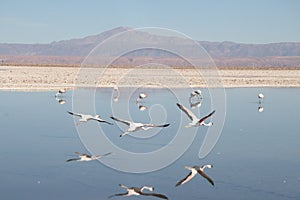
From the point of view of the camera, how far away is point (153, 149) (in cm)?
1326

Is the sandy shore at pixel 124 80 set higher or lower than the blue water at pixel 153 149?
higher

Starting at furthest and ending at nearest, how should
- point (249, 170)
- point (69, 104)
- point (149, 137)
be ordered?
point (69, 104) → point (149, 137) → point (249, 170)

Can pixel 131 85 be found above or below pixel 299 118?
above

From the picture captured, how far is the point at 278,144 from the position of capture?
541 inches

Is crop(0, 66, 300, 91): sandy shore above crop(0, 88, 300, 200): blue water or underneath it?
above

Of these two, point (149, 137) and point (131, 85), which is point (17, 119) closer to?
point (149, 137)

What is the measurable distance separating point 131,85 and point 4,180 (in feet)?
85.8

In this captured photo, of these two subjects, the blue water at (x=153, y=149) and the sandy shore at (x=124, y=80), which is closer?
the blue water at (x=153, y=149)

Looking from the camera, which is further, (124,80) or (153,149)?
(124,80)

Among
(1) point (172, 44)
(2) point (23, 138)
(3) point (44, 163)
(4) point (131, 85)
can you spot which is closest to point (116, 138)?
(2) point (23, 138)

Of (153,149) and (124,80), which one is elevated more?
(124,80)

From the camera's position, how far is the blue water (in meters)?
9.50

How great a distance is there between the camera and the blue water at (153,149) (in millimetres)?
9500

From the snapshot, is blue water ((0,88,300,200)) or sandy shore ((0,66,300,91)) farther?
sandy shore ((0,66,300,91))
